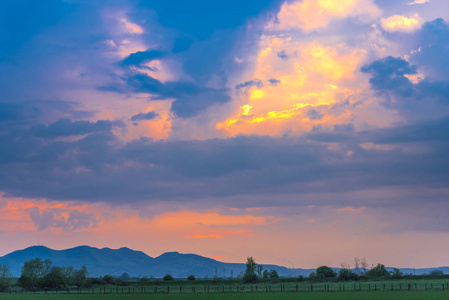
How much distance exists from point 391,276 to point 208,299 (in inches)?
3984

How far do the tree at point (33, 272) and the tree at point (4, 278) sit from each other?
3.47 metres

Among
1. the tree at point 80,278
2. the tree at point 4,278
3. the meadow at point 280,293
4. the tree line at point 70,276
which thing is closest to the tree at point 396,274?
the tree line at point 70,276

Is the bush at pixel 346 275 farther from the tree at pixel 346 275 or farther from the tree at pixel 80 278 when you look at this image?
the tree at pixel 80 278

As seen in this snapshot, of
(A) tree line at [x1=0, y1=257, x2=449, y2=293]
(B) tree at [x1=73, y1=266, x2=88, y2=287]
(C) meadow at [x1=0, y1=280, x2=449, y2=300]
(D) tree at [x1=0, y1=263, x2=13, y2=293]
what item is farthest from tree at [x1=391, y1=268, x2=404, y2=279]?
(D) tree at [x1=0, y1=263, x2=13, y2=293]

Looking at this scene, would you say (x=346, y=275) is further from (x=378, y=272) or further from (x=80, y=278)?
(x=80, y=278)

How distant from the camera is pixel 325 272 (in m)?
178

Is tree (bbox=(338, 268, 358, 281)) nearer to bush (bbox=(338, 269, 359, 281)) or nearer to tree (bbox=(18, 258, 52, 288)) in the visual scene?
bush (bbox=(338, 269, 359, 281))

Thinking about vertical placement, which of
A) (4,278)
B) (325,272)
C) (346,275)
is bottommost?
(346,275)

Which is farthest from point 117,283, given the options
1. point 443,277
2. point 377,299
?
point 377,299

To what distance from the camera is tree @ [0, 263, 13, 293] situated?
479 feet

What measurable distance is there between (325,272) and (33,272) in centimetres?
8814

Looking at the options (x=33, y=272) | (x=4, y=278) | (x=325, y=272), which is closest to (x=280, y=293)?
(x=325, y=272)

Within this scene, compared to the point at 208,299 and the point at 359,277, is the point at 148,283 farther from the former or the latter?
the point at 208,299

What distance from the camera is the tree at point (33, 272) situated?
503 feet
